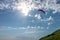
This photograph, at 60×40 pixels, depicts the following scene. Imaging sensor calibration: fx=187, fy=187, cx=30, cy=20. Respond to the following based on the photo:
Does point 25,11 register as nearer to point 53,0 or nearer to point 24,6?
point 24,6

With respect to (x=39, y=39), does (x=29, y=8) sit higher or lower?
higher

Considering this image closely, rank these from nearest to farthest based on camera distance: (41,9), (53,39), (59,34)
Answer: (41,9) < (53,39) < (59,34)

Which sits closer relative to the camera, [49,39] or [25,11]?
[25,11]

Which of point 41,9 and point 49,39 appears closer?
point 41,9

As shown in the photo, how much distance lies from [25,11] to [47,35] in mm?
2355

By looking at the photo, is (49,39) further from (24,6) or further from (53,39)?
(24,6)

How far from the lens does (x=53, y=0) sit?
13.2m

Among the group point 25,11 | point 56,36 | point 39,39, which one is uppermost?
point 25,11

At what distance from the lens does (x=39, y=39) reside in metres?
13.0

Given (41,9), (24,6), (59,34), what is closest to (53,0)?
(41,9)

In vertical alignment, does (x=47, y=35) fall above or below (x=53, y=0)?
below

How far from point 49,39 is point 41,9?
3.30 m

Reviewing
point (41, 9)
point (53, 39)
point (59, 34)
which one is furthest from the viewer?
point (59, 34)

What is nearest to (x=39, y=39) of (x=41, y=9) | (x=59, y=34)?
(x=41, y=9)
